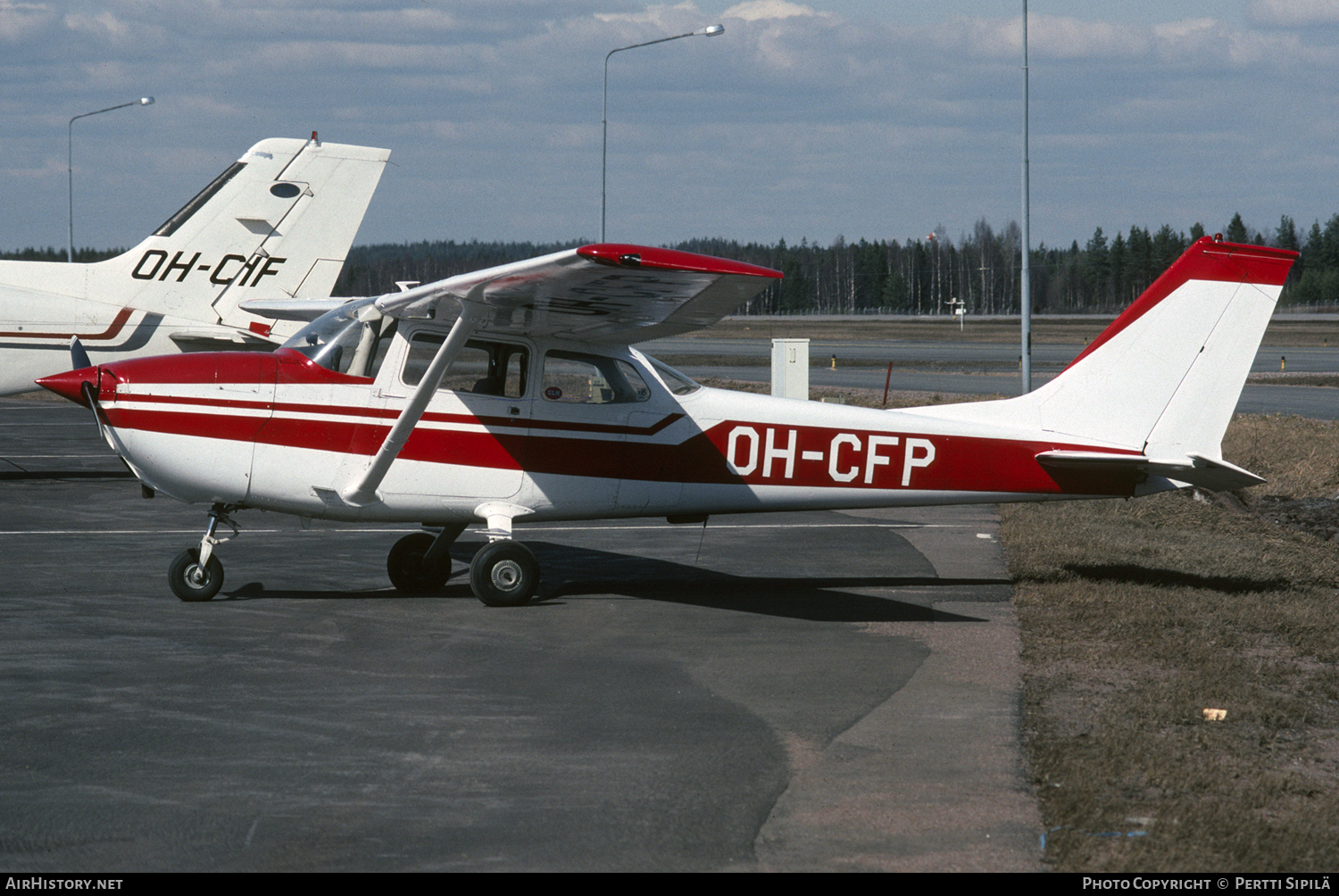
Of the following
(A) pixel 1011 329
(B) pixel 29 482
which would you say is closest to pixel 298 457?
(B) pixel 29 482

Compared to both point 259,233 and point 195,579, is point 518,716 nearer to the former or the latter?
point 195,579

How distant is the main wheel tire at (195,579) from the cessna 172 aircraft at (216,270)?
773 cm

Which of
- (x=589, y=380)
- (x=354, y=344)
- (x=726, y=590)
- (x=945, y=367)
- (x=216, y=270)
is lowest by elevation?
(x=726, y=590)

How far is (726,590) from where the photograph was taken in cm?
1020

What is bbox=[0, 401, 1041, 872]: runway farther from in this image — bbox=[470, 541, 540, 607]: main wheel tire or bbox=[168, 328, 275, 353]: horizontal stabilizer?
bbox=[168, 328, 275, 353]: horizontal stabilizer

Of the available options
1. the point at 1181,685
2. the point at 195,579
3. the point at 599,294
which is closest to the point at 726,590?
the point at 599,294

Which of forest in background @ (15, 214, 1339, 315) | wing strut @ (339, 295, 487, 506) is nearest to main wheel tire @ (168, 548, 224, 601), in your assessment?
wing strut @ (339, 295, 487, 506)

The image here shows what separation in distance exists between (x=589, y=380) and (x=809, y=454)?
1.82 meters

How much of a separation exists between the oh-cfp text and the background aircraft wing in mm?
1030

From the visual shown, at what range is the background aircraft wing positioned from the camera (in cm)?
752

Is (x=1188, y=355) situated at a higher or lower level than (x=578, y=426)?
higher

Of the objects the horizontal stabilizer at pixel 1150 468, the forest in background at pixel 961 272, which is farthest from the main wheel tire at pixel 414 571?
the forest in background at pixel 961 272

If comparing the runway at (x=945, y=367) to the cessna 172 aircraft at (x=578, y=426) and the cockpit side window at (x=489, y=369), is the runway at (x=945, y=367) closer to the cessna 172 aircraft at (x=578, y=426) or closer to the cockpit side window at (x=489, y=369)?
the cessna 172 aircraft at (x=578, y=426)

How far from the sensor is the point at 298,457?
9.20m
